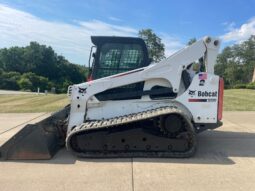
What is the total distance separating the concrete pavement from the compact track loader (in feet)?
0.82

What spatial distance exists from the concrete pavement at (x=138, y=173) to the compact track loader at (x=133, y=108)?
0.25 metres

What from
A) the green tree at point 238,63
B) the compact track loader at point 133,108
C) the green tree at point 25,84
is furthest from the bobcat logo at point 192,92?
the green tree at point 238,63

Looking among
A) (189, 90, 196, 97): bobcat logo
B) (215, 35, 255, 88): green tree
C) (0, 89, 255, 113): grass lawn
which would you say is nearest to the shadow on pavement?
(189, 90, 196, 97): bobcat logo

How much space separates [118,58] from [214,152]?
261 cm

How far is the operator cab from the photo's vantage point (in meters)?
7.01

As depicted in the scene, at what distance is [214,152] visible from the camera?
6.46 metres

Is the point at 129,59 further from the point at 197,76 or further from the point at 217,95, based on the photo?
the point at 217,95

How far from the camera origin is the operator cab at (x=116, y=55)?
7008mm

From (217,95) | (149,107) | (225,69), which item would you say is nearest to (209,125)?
(217,95)

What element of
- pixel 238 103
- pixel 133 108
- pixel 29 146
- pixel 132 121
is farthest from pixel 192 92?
pixel 238 103

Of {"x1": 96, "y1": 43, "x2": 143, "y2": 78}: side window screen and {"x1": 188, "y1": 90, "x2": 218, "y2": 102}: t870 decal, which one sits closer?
{"x1": 188, "y1": 90, "x2": 218, "y2": 102}: t870 decal

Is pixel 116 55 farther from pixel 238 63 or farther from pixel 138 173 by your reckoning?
pixel 238 63

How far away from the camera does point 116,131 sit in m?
6.09

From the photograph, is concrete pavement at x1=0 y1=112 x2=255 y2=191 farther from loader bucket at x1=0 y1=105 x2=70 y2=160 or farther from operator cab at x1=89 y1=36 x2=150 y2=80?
operator cab at x1=89 y1=36 x2=150 y2=80
